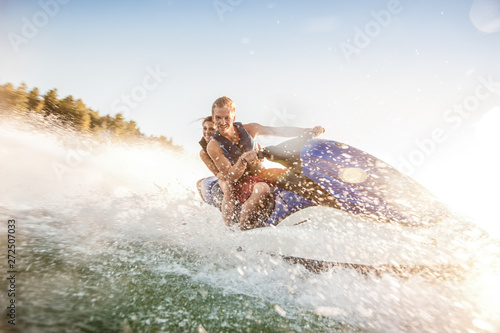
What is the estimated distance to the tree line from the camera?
1170 cm

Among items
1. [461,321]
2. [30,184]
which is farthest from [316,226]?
[30,184]

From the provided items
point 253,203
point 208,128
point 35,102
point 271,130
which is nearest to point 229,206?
point 253,203

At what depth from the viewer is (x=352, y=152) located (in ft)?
8.14

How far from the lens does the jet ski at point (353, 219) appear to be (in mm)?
1918

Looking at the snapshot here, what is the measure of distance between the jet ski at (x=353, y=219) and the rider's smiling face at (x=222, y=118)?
0.71 meters

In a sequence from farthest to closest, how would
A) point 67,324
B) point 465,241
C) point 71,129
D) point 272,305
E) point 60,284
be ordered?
point 71,129 → point 465,241 → point 272,305 → point 60,284 → point 67,324

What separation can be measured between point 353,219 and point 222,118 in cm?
173

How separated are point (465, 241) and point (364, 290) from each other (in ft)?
2.93

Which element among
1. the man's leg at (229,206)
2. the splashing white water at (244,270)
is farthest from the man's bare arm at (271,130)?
the splashing white water at (244,270)

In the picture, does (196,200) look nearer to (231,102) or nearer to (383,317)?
(231,102)

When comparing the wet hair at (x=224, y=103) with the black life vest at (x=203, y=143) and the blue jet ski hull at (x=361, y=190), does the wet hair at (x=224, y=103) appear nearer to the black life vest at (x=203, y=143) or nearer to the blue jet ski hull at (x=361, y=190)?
the black life vest at (x=203, y=143)

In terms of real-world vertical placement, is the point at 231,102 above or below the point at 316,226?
above

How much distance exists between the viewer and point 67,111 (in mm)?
15297

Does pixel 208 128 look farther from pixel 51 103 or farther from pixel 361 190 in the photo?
pixel 51 103
